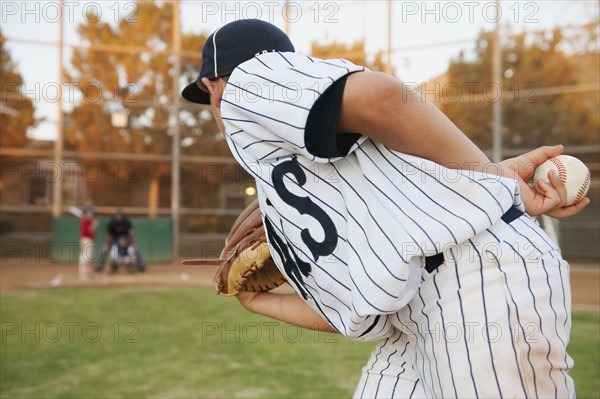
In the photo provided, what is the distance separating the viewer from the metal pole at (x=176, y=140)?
56.4 feet

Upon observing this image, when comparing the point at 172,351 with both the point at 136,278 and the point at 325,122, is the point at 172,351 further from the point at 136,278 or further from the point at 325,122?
the point at 136,278

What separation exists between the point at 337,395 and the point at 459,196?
329cm

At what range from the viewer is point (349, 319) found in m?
1.17

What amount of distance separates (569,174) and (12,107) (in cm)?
1747

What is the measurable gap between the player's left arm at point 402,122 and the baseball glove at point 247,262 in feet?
1.75

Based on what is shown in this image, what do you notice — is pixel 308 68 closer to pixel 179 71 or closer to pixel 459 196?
pixel 459 196

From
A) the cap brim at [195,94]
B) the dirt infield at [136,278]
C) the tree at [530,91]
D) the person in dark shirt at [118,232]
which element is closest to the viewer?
the cap brim at [195,94]

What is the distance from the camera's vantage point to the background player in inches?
40.6

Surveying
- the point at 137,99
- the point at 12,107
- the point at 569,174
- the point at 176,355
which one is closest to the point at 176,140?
the point at 137,99

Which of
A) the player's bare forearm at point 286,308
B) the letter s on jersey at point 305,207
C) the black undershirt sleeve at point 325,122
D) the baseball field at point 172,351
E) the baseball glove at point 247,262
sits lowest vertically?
the baseball field at point 172,351

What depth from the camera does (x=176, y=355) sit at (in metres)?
5.29

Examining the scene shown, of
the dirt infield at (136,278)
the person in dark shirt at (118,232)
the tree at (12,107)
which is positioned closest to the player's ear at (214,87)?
the dirt infield at (136,278)

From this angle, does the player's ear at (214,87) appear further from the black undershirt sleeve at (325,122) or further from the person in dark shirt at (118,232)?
the person in dark shirt at (118,232)

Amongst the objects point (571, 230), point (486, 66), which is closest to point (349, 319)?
point (571, 230)
